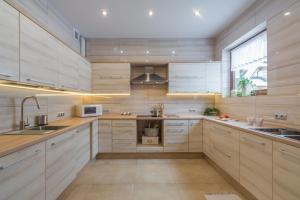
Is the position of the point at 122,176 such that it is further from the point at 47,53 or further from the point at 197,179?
the point at 47,53

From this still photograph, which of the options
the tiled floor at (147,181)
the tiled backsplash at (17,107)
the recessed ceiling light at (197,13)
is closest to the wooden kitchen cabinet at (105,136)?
the tiled floor at (147,181)

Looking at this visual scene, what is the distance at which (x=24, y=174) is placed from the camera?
1.48 m

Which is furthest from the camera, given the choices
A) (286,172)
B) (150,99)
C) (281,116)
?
(150,99)

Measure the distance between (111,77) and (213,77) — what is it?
2.18 m

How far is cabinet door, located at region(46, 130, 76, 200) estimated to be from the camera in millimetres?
1866

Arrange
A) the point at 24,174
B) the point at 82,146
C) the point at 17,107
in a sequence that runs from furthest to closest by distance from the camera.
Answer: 1. the point at 82,146
2. the point at 17,107
3. the point at 24,174

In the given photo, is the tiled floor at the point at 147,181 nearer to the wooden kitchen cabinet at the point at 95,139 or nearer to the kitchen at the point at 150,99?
the kitchen at the point at 150,99

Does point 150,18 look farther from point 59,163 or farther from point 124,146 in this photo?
point 59,163

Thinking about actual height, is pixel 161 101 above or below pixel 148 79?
below

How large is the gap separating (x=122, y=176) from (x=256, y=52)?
9.67ft

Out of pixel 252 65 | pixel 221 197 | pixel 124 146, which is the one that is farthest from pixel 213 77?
pixel 221 197

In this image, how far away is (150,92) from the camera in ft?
14.5

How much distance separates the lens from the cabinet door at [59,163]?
187 cm

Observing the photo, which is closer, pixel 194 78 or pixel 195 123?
pixel 195 123
